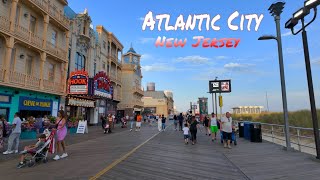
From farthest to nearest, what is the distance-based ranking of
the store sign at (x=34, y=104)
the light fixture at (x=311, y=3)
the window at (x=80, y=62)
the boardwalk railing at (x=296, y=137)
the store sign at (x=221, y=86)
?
1. the window at (x=80, y=62)
2. the store sign at (x=221, y=86)
3. the store sign at (x=34, y=104)
4. the boardwalk railing at (x=296, y=137)
5. the light fixture at (x=311, y=3)

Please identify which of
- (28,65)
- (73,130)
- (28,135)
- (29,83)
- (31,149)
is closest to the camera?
(31,149)

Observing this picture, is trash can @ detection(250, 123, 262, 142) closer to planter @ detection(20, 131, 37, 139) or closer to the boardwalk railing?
the boardwalk railing

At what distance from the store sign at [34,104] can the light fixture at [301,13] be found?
19.6 meters

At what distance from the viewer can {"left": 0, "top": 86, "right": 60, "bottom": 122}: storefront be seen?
63.2 feet

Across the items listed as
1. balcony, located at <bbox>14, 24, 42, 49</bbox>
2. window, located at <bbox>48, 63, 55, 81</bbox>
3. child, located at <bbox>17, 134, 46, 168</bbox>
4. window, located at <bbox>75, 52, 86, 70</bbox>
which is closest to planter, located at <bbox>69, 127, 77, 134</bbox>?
window, located at <bbox>48, 63, 55, 81</bbox>

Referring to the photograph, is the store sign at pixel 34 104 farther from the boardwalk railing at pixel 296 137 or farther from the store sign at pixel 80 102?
the boardwalk railing at pixel 296 137

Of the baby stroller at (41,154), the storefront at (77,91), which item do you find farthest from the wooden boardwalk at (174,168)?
the storefront at (77,91)

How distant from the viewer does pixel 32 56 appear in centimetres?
2308

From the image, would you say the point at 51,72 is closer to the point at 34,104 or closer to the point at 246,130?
the point at 34,104

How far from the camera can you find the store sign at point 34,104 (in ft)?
68.6

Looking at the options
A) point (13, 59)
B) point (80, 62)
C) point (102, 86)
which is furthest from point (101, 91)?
point (13, 59)

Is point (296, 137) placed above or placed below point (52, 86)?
below

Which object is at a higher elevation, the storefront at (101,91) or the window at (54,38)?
the window at (54,38)

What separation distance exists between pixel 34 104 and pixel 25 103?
128cm
